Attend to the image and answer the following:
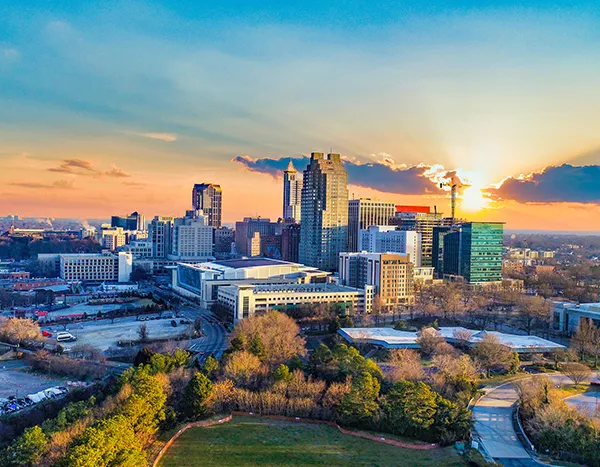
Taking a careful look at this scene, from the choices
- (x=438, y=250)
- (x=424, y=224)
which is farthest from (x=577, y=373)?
(x=424, y=224)

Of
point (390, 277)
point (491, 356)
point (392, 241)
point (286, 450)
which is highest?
point (392, 241)

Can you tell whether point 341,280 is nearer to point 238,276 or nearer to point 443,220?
point 238,276

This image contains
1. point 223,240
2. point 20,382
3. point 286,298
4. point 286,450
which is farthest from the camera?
point 223,240

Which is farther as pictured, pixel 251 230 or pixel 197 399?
pixel 251 230

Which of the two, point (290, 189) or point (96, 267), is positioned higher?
point (290, 189)

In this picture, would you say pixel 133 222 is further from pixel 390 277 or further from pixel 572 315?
pixel 572 315

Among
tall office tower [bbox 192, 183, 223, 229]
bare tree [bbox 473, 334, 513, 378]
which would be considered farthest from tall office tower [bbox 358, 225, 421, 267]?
tall office tower [bbox 192, 183, 223, 229]

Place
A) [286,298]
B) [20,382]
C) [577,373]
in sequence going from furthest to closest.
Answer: [286,298], [20,382], [577,373]
